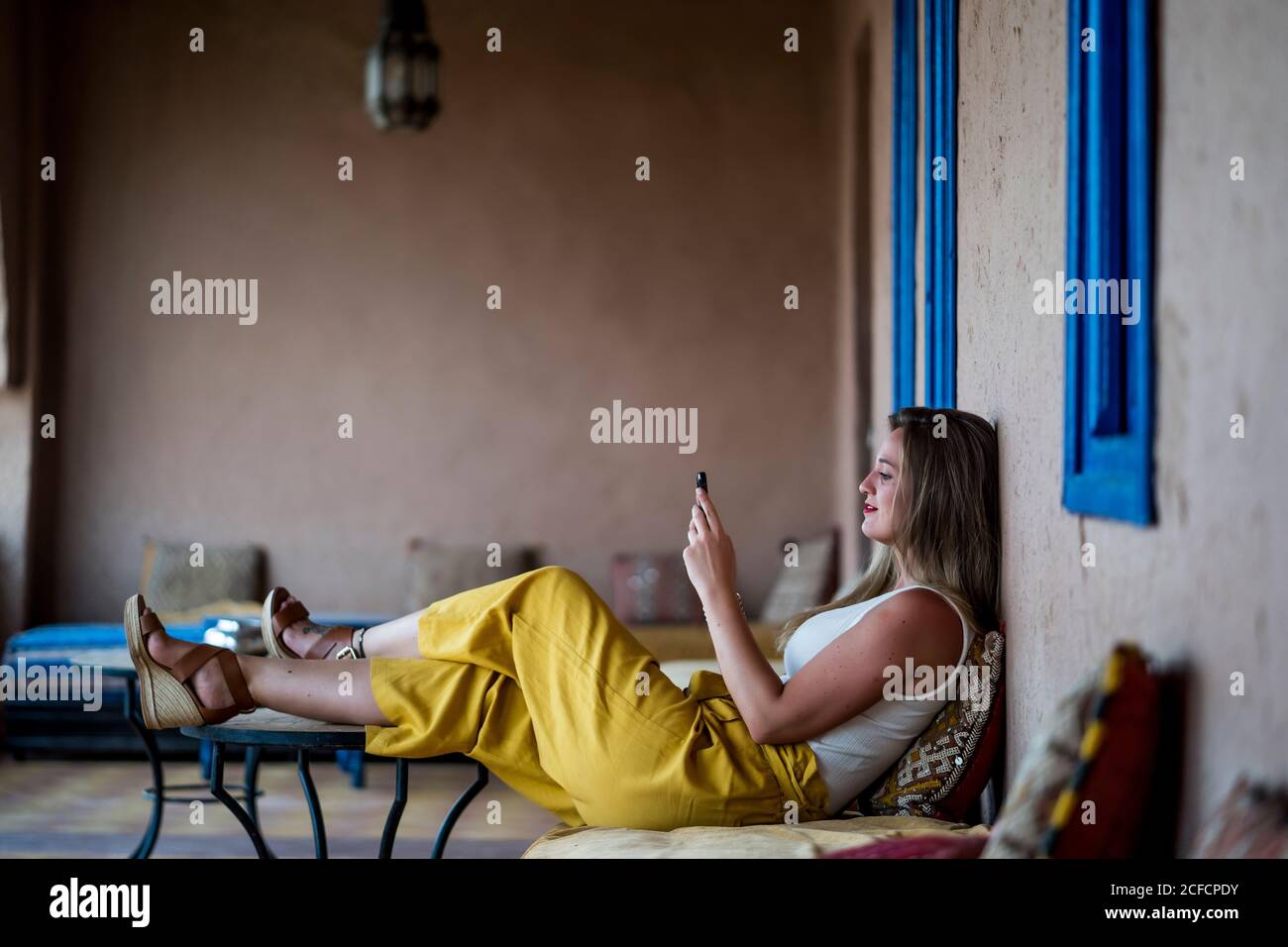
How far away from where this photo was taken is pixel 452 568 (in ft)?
19.5

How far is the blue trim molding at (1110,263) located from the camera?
155 cm

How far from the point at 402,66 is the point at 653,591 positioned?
2.69 meters

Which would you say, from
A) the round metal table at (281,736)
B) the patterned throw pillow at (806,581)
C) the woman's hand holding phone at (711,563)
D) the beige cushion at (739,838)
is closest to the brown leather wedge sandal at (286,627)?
the round metal table at (281,736)

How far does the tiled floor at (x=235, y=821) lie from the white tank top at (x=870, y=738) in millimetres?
1794

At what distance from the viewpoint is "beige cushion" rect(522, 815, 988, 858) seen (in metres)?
1.78

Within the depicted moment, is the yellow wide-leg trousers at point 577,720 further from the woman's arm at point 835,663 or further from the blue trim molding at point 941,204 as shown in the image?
the blue trim molding at point 941,204

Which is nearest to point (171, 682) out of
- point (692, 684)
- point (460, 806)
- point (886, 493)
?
point (460, 806)

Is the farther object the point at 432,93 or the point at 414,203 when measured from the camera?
the point at 414,203

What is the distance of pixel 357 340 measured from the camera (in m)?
6.08

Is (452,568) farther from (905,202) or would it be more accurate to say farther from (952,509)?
(952,509)

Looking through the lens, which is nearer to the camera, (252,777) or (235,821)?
(252,777)
